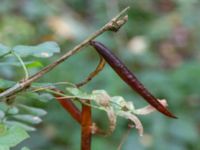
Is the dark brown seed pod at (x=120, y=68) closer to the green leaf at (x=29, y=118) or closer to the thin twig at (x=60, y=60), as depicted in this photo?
the thin twig at (x=60, y=60)

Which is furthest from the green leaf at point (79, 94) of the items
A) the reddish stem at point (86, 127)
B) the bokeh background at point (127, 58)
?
the bokeh background at point (127, 58)

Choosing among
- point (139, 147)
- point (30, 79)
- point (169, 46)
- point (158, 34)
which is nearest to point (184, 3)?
point (158, 34)

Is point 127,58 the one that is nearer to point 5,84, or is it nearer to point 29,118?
point 29,118

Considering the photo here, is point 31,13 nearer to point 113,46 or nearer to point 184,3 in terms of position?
point 113,46

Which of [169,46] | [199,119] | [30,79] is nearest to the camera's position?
[30,79]

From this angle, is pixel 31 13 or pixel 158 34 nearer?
pixel 31 13

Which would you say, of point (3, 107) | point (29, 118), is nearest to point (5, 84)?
point (3, 107)
